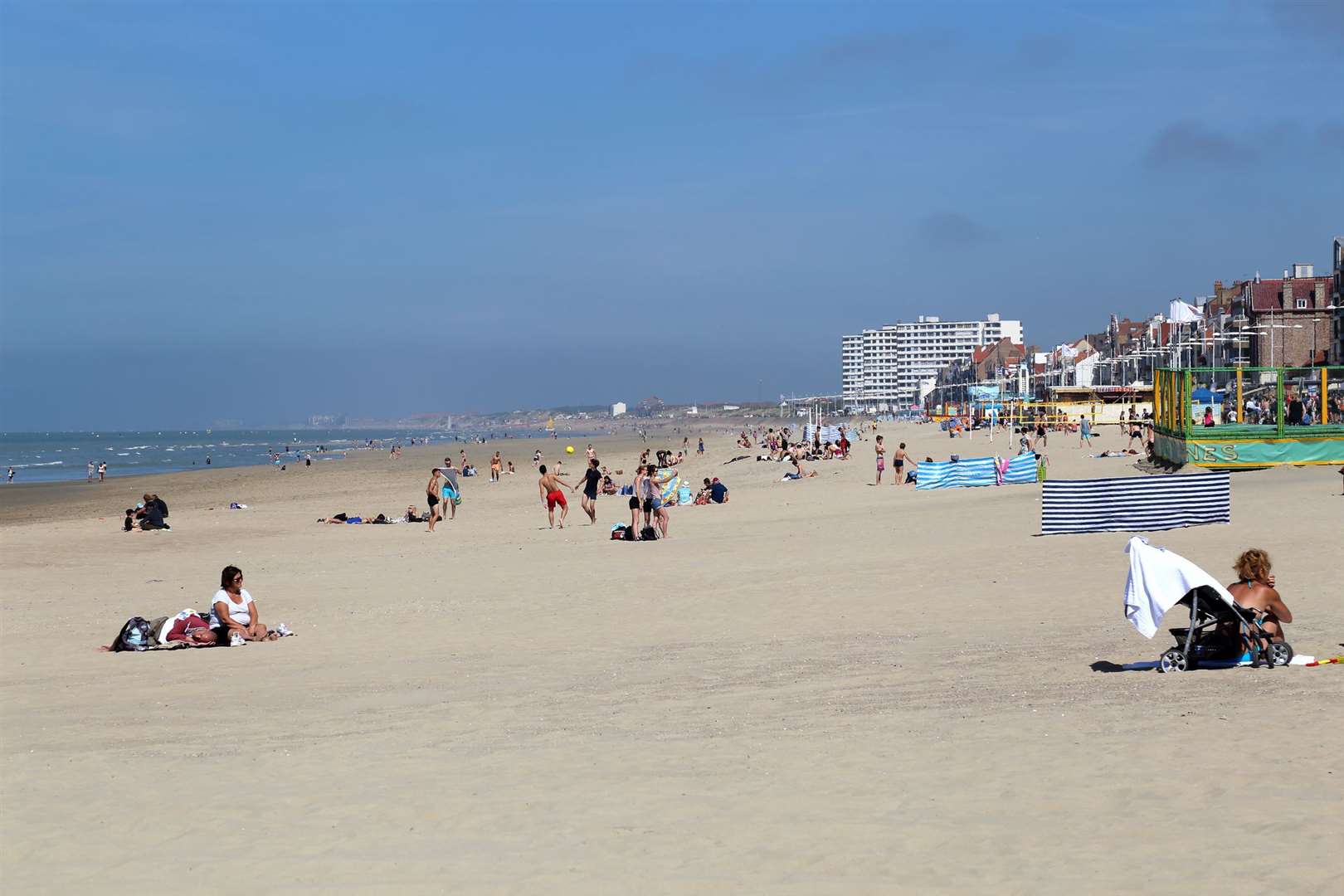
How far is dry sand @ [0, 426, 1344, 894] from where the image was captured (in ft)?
16.7

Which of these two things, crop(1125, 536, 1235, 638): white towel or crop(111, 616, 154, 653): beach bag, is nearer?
crop(1125, 536, 1235, 638): white towel

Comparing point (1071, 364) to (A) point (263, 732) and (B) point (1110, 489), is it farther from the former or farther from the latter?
(A) point (263, 732)

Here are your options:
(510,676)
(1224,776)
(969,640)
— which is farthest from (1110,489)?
(1224,776)

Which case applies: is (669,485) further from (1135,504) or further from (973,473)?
(1135,504)

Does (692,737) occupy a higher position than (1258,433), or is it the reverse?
(1258,433)

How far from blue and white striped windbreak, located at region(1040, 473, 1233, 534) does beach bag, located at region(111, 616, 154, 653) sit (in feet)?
35.5

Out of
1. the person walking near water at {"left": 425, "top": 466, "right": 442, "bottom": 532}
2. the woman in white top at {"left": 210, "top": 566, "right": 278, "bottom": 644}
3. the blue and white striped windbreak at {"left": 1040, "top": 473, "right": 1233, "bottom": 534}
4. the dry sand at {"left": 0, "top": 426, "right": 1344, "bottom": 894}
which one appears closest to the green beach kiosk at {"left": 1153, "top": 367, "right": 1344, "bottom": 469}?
the blue and white striped windbreak at {"left": 1040, "top": 473, "right": 1233, "bottom": 534}

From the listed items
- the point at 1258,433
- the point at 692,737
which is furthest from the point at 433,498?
the point at 692,737

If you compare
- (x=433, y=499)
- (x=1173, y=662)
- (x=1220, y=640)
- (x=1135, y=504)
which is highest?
(x=1135, y=504)

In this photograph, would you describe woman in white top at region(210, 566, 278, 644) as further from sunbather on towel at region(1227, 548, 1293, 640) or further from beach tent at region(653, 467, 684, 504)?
beach tent at region(653, 467, 684, 504)

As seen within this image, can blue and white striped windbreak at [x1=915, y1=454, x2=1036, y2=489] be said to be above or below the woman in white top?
above

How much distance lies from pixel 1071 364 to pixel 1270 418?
100982mm

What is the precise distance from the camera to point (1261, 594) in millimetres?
8383

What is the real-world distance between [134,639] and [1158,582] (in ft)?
27.5
